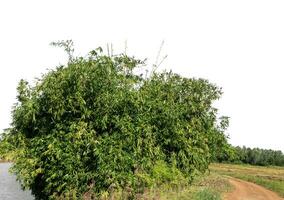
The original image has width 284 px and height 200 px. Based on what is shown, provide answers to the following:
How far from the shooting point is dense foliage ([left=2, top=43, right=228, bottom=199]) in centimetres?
1845

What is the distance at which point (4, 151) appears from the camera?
19422 millimetres

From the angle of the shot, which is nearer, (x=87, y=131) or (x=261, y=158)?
(x=87, y=131)

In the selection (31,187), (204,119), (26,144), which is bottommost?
(31,187)

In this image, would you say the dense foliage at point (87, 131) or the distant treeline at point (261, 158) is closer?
the dense foliage at point (87, 131)

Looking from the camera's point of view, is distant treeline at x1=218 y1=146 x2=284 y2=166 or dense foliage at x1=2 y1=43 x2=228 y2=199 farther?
distant treeline at x1=218 y1=146 x2=284 y2=166

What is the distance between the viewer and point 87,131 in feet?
61.7

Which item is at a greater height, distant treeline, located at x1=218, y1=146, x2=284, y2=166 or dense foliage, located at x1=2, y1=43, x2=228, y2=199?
distant treeline, located at x1=218, y1=146, x2=284, y2=166

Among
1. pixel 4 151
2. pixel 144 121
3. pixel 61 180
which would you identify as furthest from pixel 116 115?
pixel 4 151

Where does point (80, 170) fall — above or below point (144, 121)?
below

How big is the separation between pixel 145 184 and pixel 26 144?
492 centimetres

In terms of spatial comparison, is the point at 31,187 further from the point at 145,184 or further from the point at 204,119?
the point at 204,119

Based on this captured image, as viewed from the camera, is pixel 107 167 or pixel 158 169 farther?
pixel 158 169

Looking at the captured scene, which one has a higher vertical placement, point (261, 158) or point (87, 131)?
point (261, 158)

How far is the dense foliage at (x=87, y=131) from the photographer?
1845 centimetres
